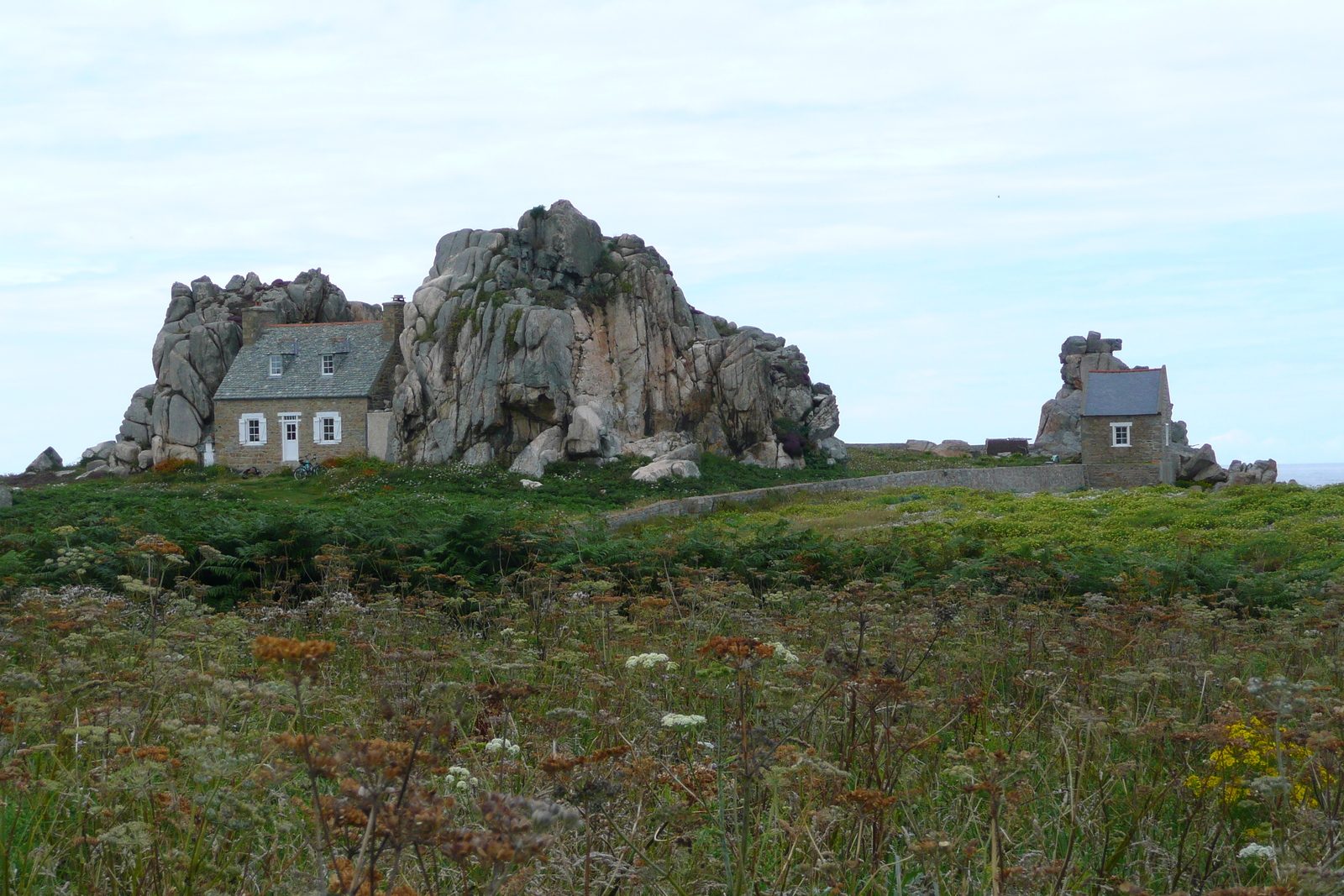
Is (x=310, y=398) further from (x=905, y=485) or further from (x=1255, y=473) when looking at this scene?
(x=1255, y=473)

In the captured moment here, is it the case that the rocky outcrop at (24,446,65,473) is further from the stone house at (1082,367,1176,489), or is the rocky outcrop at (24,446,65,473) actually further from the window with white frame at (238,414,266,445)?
the stone house at (1082,367,1176,489)

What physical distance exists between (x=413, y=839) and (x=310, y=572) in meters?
12.8

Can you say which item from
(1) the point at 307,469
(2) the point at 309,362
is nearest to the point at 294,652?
(1) the point at 307,469

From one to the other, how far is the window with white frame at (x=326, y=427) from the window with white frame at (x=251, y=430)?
256 centimetres

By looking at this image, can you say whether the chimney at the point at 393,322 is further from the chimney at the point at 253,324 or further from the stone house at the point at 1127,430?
the stone house at the point at 1127,430

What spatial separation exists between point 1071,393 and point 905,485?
30.6 m

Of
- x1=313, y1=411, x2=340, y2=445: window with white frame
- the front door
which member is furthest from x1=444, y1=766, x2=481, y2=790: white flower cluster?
the front door

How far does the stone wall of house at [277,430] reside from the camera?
154 feet

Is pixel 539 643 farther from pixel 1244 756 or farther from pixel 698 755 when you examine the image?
pixel 1244 756

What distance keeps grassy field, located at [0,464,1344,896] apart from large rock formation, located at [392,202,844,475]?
100 ft

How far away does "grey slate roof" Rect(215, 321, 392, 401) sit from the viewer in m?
47.8

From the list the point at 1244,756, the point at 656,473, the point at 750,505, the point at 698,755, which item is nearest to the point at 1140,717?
the point at 1244,756

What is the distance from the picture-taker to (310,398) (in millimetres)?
47625

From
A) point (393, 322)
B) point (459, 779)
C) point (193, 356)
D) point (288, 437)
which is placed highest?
point (393, 322)
